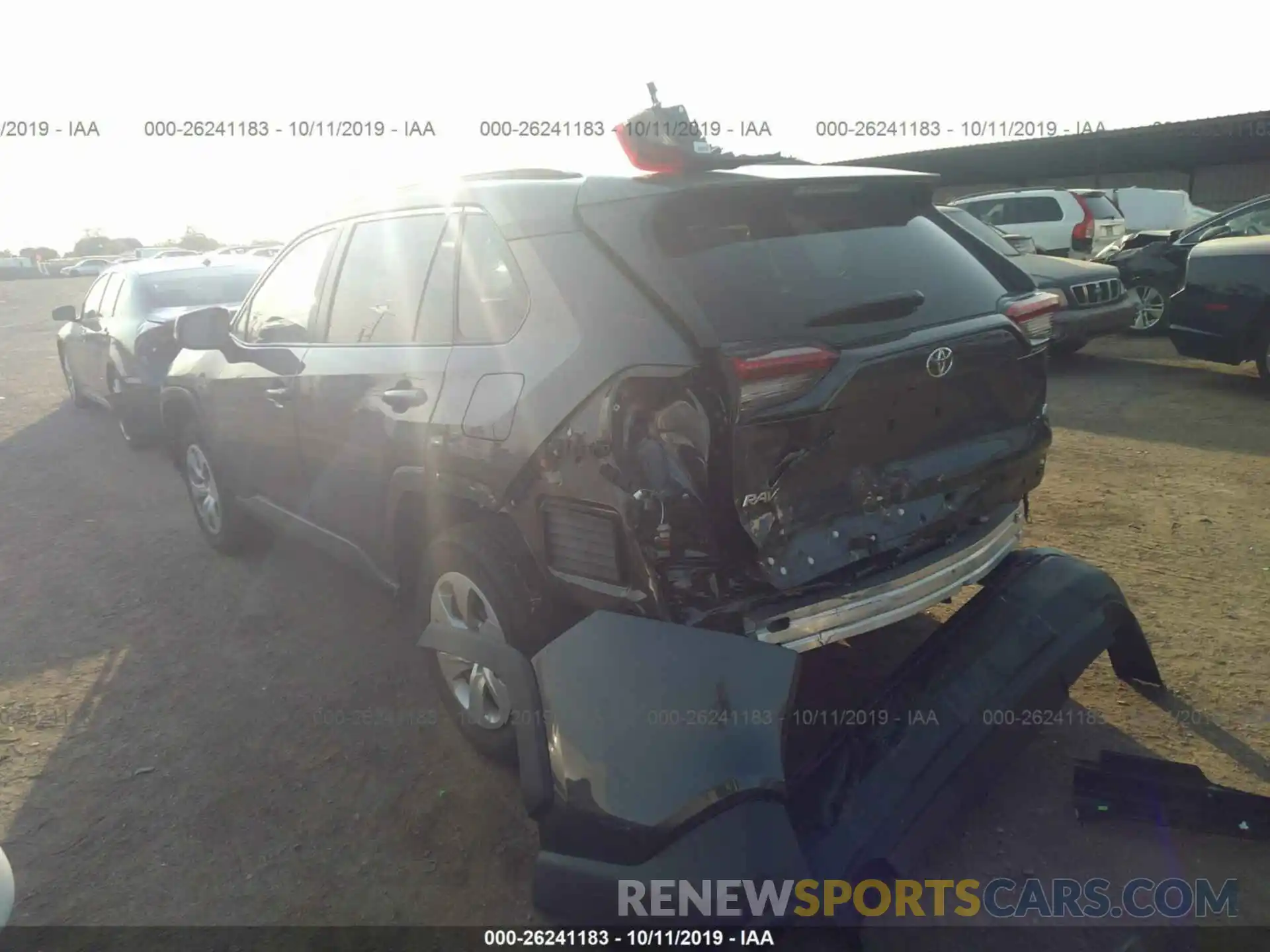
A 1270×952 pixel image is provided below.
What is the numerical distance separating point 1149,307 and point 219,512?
32.8 feet

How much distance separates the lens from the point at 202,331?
14.7 feet

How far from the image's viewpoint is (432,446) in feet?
10.2

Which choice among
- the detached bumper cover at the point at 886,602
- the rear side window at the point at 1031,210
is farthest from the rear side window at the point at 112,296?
the rear side window at the point at 1031,210

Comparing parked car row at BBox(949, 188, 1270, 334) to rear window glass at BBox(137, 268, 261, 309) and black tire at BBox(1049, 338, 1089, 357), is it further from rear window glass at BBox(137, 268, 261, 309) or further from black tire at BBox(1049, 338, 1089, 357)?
rear window glass at BBox(137, 268, 261, 309)

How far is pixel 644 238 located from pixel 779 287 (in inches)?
16.2

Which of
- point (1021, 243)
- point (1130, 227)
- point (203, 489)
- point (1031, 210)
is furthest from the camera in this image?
point (1130, 227)

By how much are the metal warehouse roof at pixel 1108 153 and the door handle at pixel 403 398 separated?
1825 centimetres

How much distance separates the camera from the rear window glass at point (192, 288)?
8.02m

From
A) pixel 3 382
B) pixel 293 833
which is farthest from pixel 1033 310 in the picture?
pixel 3 382

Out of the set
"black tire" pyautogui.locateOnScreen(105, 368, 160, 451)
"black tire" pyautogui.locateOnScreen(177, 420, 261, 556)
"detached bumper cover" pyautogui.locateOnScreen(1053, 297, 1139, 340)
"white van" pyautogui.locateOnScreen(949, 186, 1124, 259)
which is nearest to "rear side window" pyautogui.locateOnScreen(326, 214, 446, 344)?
"black tire" pyautogui.locateOnScreen(177, 420, 261, 556)

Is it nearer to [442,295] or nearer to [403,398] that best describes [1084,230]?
[442,295]

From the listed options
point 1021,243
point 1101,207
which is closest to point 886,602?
point 1021,243

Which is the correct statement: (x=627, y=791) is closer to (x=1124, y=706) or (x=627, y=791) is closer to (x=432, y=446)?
(x=432, y=446)

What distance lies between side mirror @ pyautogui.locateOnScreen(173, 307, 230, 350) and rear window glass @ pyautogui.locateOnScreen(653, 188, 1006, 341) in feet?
9.31
